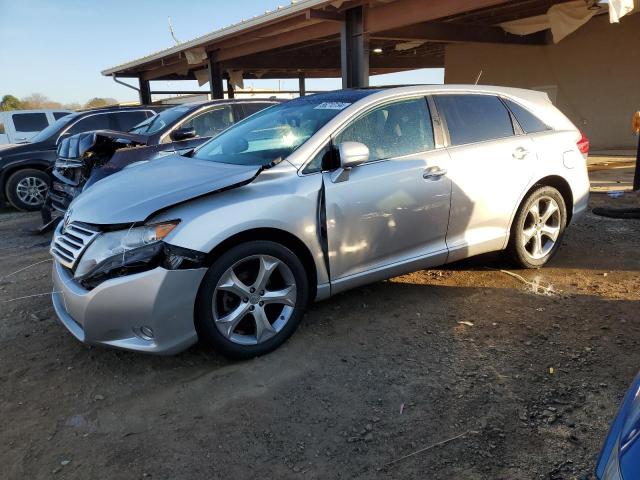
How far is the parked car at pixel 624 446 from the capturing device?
129cm

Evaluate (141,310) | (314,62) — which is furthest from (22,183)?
(314,62)

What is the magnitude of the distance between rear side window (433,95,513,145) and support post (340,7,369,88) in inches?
251

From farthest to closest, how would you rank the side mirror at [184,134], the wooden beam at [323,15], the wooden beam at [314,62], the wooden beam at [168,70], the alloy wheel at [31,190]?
1. the wooden beam at [168,70]
2. the wooden beam at [314,62]
3. the wooden beam at [323,15]
4. the alloy wheel at [31,190]
5. the side mirror at [184,134]

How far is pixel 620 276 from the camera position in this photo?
4.56 meters

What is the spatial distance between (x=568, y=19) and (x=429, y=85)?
344 inches

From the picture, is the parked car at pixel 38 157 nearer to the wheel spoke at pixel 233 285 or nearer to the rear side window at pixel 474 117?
the rear side window at pixel 474 117

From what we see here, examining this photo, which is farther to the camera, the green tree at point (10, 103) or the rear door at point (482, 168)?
the green tree at point (10, 103)

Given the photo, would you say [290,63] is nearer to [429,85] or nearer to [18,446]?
[429,85]

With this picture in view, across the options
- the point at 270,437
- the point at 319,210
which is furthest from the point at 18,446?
the point at 319,210

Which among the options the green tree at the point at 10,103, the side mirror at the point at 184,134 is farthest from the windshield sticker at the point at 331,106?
the green tree at the point at 10,103

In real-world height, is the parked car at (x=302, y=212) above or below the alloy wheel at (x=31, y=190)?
above

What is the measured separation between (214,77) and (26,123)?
5.69 metres

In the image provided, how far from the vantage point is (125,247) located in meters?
2.97

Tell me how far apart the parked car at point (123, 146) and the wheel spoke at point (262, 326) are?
342 cm
